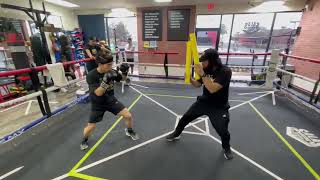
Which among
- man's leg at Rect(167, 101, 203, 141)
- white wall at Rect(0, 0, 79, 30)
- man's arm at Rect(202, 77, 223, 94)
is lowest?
man's leg at Rect(167, 101, 203, 141)

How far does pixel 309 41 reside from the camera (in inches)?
237

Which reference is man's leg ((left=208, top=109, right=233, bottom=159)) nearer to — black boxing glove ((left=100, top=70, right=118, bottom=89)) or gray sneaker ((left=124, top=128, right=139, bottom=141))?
gray sneaker ((left=124, top=128, right=139, bottom=141))

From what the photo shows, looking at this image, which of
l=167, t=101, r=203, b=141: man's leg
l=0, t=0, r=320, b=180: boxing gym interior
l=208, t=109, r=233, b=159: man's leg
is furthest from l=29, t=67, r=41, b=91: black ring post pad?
l=208, t=109, r=233, b=159: man's leg

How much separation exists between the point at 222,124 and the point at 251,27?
24.6ft

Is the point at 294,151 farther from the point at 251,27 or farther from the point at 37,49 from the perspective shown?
the point at 251,27

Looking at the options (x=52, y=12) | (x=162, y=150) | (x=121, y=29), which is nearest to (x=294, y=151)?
(x=162, y=150)

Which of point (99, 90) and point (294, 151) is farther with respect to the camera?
point (294, 151)

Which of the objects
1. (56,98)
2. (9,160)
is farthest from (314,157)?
(56,98)

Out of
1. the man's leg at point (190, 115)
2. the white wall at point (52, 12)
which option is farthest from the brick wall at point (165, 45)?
the man's leg at point (190, 115)

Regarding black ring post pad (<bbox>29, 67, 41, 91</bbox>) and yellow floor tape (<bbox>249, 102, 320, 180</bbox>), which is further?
black ring post pad (<bbox>29, 67, 41, 91</bbox>)

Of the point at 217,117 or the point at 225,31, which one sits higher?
the point at 225,31

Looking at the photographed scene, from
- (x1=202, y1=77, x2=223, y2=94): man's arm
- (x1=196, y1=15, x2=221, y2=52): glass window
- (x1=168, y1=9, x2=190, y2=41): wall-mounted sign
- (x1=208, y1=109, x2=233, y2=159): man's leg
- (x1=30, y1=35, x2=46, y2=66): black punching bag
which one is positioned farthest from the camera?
(x1=196, y1=15, x2=221, y2=52): glass window

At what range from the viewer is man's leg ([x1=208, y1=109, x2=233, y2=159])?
2.13 metres

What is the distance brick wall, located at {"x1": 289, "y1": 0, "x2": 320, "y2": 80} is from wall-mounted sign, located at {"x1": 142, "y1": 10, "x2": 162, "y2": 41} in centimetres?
559
